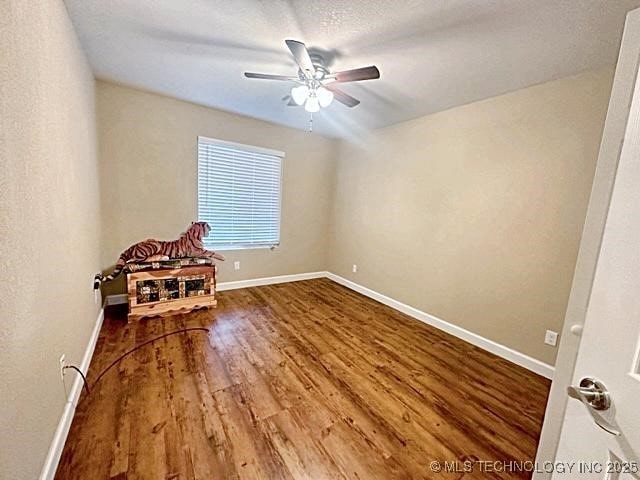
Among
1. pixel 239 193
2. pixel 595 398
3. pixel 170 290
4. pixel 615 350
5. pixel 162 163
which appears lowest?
pixel 170 290

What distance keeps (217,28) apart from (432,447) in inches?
116

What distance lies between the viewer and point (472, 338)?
8.85 ft

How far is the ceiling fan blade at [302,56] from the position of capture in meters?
1.57

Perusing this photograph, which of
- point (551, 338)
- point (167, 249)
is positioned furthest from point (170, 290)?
point (551, 338)

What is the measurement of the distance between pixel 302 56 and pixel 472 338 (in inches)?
116

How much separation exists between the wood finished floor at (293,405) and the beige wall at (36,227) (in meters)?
0.36

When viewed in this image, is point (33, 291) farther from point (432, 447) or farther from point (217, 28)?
point (432, 447)

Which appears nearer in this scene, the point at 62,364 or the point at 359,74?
the point at 62,364

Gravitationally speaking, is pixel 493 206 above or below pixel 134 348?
above

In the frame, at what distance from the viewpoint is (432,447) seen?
1479mm

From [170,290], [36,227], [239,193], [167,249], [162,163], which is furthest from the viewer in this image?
[239,193]

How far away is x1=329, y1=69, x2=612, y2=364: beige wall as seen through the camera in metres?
2.07

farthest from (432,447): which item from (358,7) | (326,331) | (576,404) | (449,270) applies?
(358,7)

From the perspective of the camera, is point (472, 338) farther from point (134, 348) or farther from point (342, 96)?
point (134, 348)
